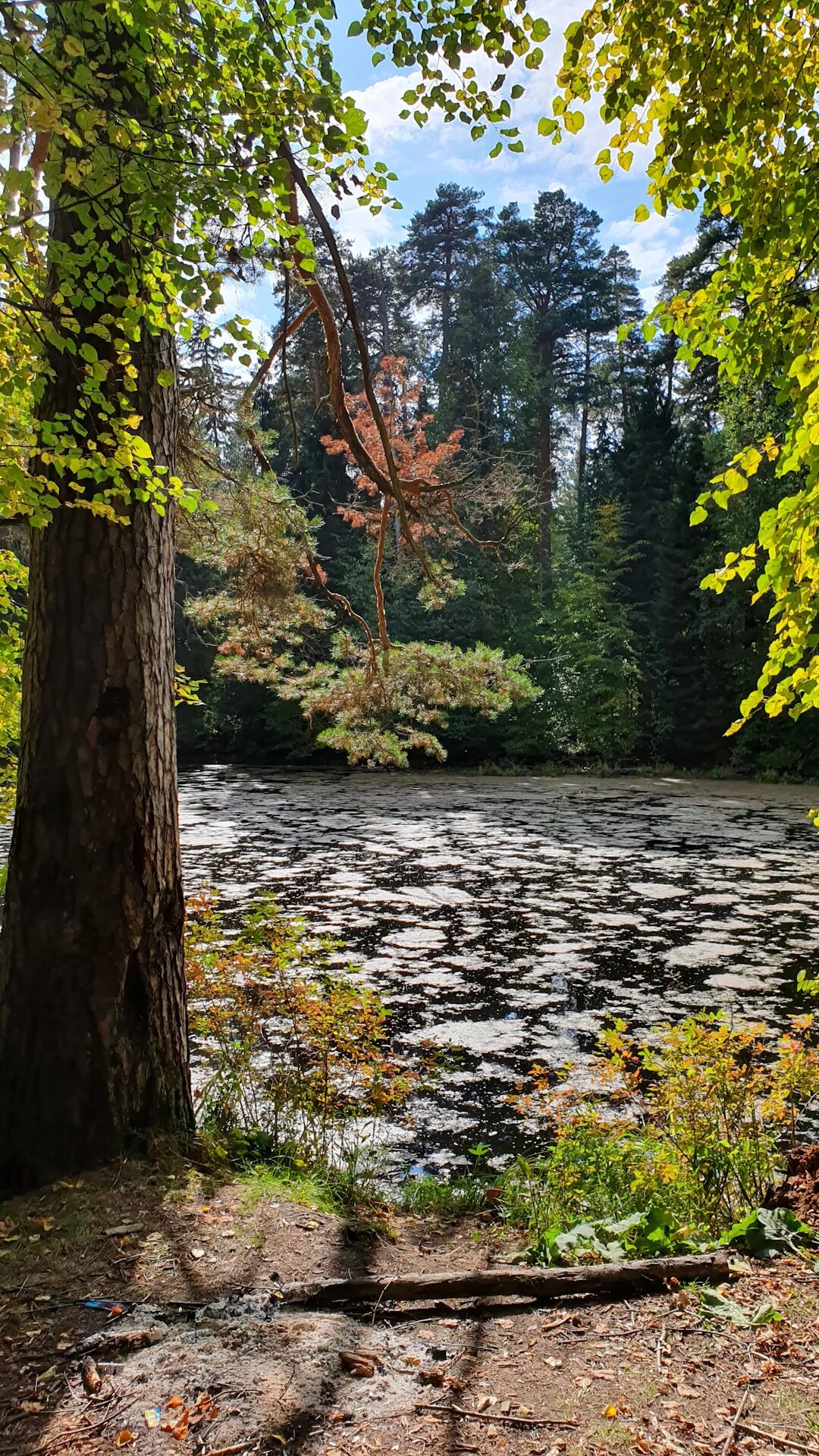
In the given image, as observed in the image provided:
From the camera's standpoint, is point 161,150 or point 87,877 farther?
point 87,877

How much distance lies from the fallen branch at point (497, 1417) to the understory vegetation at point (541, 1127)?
907mm

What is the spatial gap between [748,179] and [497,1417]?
3.08 metres

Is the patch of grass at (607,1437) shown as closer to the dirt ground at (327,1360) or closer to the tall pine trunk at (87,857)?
the dirt ground at (327,1360)

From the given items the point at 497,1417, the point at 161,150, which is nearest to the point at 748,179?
the point at 161,150

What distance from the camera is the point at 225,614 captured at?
253 inches

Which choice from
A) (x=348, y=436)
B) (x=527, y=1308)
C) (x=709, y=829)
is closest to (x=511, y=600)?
(x=709, y=829)

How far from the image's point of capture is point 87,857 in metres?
2.86

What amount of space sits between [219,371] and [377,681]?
2.41 m

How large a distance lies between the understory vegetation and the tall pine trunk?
1.82 feet

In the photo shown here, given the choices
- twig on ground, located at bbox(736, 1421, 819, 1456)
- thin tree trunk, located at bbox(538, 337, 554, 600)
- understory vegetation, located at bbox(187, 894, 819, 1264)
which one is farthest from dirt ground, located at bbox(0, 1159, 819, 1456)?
thin tree trunk, located at bbox(538, 337, 554, 600)

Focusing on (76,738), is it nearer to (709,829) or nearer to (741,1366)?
(741,1366)

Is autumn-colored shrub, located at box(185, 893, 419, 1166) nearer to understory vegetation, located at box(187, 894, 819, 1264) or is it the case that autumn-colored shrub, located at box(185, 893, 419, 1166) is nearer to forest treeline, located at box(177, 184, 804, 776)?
understory vegetation, located at box(187, 894, 819, 1264)

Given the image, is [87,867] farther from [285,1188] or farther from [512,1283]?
[512,1283]

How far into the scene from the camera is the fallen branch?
1.85 m
